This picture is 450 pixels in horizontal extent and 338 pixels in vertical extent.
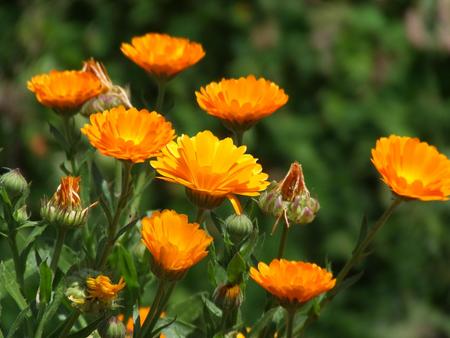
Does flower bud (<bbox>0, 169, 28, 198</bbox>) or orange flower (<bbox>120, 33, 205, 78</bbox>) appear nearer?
flower bud (<bbox>0, 169, 28, 198</bbox>)

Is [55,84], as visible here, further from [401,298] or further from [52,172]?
[401,298]

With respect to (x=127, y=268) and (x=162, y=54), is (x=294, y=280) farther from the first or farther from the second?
(x=162, y=54)

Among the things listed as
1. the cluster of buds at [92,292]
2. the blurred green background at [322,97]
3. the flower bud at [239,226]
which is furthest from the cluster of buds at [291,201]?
the blurred green background at [322,97]

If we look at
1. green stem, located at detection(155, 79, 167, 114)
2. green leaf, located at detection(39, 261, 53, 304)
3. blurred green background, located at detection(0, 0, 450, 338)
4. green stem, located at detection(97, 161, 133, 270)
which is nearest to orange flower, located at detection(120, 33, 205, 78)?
green stem, located at detection(155, 79, 167, 114)

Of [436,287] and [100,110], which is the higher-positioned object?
[100,110]

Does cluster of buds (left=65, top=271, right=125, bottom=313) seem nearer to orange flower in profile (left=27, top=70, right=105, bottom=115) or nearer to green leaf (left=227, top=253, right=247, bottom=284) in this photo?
green leaf (left=227, top=253, right=247, bottom=284)

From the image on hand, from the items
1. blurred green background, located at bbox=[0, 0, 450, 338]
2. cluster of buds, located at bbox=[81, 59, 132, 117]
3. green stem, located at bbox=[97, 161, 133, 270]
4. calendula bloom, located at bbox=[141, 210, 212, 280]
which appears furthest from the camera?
blurred green background, located at bbox=[0, 0, 450, 338]

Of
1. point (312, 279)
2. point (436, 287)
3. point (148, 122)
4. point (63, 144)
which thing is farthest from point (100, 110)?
point (436, 287)
